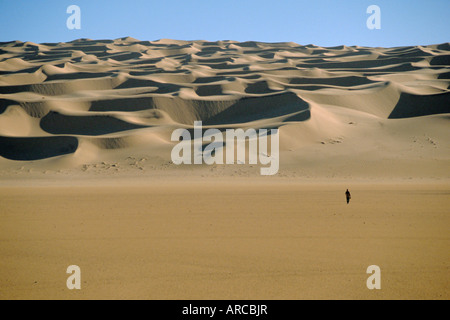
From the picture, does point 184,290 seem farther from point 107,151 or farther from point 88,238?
point 107,151

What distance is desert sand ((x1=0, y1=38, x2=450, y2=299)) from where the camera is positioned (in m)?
7.15

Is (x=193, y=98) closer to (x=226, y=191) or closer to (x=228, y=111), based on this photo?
(x=228, y=111)

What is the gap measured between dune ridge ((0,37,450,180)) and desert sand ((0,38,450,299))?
0.60 feet

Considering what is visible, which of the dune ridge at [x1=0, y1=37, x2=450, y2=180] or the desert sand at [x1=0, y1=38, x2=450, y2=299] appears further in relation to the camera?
the dune ridge at [x1=0, y1=37, x2=450, y2=180]

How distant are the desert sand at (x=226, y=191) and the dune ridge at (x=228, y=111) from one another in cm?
18

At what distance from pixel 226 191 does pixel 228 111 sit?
79.3 ft

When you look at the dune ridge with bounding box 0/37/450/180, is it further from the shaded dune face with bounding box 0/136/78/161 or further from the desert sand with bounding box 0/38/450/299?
the desert sand with bounding box 0/38/450/299

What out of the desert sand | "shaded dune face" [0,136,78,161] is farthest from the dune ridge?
the desert sand

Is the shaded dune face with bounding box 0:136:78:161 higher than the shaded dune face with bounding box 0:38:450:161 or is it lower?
lower

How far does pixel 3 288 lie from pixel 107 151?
25891 mm

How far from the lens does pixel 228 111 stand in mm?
41938

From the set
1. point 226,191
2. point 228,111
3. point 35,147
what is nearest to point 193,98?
point 228,111

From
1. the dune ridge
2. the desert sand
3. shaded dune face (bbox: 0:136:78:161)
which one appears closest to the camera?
the desert sand

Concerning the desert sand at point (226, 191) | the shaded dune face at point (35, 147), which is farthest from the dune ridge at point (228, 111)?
the desert sand at point (226, 191)
